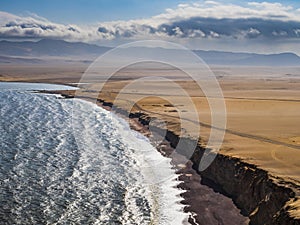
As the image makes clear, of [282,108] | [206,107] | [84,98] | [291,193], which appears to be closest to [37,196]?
[291,193]

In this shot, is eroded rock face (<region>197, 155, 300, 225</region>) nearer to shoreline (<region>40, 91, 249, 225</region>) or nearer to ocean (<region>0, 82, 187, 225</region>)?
shoreline (<region>40, 91, 249, 225</region>)

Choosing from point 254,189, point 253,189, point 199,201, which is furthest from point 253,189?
point 199,201

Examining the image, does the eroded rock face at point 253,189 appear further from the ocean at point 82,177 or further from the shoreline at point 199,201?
the ocean at point 82,177

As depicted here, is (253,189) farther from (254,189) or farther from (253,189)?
(254,189)

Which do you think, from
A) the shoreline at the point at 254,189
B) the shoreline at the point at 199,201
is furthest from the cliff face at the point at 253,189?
the shoreline at the point at 199,201

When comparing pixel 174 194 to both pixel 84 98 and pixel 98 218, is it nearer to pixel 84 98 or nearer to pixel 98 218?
pixel 98 218

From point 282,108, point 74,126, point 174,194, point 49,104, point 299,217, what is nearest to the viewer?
point 299,217

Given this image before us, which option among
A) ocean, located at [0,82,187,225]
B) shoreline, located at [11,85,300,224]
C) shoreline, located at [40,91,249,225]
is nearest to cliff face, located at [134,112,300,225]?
shoreline, located at [11,85,300,224]
